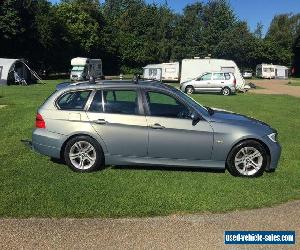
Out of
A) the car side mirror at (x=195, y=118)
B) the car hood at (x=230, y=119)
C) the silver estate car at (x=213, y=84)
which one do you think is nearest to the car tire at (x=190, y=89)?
the silver estate car at (x=213, y=84)

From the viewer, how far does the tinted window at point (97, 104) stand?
8.10 metres

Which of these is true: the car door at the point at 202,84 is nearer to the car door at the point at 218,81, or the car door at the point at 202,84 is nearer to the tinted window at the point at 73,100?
the car door at the point at 218,81

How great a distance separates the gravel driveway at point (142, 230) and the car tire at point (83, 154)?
235cm

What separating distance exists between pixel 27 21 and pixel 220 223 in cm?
5423

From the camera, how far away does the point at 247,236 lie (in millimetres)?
5285

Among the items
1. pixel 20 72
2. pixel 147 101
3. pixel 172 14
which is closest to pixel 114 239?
pixel 147 101

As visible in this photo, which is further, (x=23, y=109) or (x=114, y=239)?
(x=23, y=109)

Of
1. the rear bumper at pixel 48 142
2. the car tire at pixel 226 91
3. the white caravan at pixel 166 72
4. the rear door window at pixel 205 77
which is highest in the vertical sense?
the white caravan at pixel 166 72

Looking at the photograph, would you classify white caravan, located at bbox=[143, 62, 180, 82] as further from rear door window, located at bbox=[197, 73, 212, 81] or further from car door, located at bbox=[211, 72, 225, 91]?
car door, located at bbox=[211, 72, 225, 91]

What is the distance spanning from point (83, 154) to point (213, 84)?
25.2 metres

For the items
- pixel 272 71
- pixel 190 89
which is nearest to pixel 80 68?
pixel 190 89

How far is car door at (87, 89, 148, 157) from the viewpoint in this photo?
7.86 metres

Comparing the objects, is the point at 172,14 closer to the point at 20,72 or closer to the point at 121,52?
the point at 121,52

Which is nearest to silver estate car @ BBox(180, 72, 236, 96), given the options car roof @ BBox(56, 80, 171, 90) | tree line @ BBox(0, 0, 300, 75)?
car roof @ BBox(56, 80, 171, 90)
